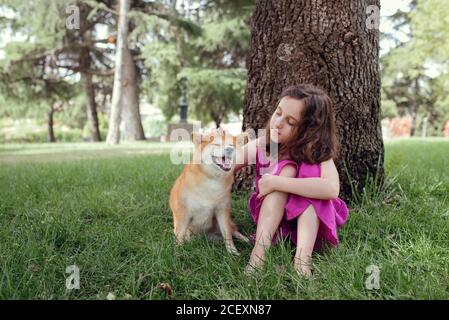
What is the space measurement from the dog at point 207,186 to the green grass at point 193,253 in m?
0.12

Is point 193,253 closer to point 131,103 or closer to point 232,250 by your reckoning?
point 232,250

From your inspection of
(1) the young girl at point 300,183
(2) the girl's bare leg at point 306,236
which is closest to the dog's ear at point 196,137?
(1) the young girl at point 300,183

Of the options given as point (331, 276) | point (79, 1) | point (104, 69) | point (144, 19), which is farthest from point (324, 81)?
point (104, 69)

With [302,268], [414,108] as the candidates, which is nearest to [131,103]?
[302,268]

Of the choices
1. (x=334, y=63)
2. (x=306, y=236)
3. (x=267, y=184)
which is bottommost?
(x=306, y=236)

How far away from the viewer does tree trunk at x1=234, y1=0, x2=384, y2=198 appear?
9.23ft

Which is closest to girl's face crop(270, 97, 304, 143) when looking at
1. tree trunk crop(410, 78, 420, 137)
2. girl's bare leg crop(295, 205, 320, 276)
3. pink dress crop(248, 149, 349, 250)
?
pink dress crop(248, 149, 349, 250)

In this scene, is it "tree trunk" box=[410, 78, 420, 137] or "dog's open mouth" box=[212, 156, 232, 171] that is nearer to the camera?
"dog's open mouth" box=[212, 156, 232, 171]

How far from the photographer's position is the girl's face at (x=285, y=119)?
2.28 m

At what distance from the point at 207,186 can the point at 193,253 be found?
453 millimetres

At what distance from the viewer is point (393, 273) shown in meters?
1.84

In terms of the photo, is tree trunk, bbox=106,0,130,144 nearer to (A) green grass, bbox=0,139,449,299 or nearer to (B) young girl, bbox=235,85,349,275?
(A) green grass, bbox=0,139,449,299

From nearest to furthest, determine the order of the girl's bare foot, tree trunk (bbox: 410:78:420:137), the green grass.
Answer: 1. the green grass
2. the girl's bare foot
3. tree trunk (bbox: 410:78:420:137)

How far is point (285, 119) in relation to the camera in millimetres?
2307
